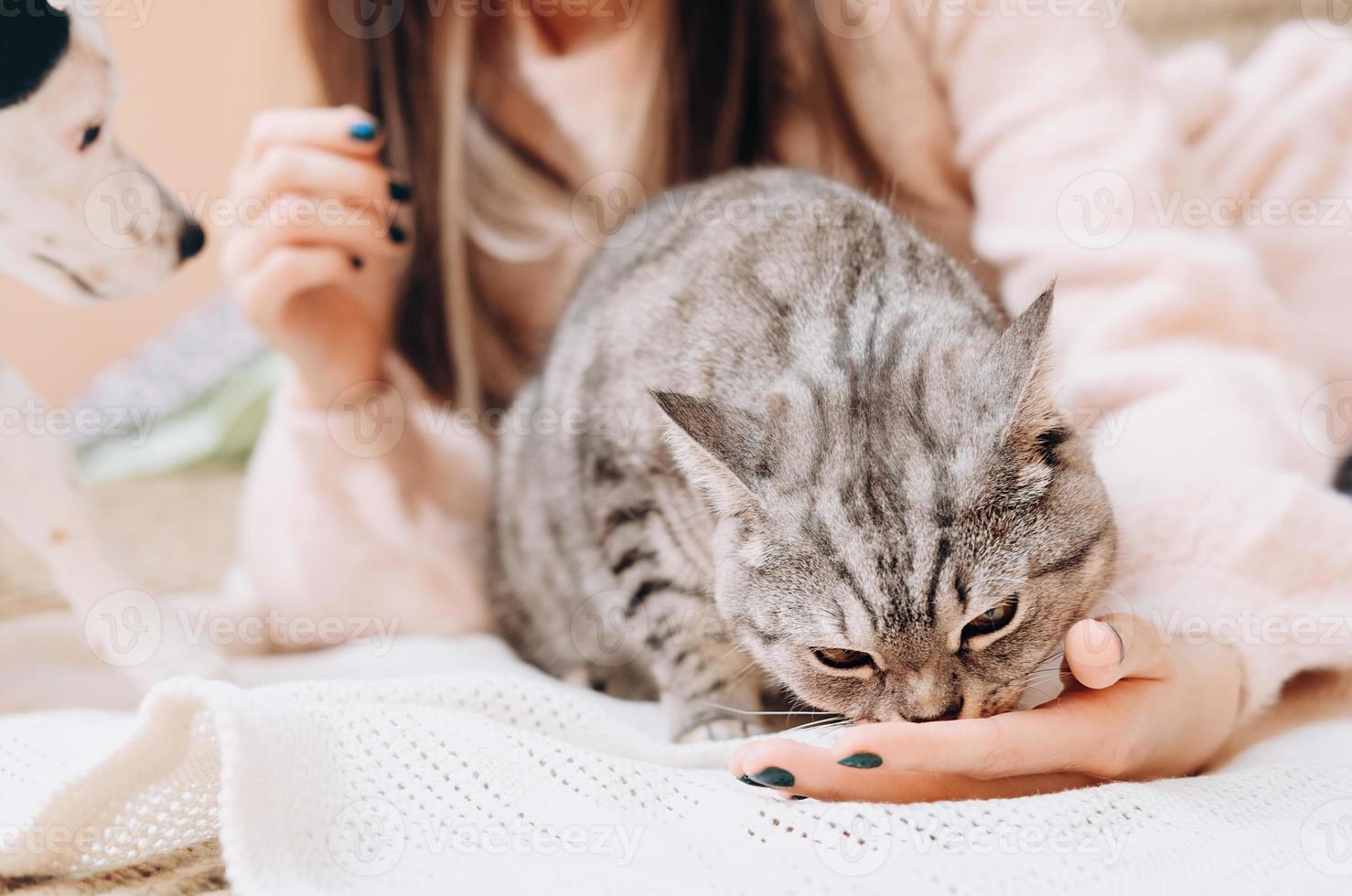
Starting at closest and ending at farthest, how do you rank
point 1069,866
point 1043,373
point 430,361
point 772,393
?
point 1069,866, point 1043,373, point 772,393, point 430,361

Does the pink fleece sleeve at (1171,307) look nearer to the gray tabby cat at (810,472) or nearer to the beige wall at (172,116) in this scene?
the gray tabby cat at (810,472)

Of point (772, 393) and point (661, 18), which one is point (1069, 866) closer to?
point (772, 393)

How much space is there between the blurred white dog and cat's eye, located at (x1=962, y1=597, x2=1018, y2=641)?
843mm

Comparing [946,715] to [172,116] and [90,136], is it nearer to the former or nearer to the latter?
Answer: [90,136]

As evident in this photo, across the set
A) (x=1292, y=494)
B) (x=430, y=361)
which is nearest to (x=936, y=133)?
(x=1292, y=494)

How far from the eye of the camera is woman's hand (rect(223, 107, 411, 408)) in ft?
4.64

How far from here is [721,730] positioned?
1.23m

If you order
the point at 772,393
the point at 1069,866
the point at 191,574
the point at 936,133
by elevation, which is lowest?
the point at 191,574

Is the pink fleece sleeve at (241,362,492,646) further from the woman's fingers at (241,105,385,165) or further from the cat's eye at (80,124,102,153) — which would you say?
the cat's eye at (80,124,102,153)

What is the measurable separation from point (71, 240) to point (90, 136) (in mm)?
112

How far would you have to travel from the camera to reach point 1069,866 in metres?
0.80

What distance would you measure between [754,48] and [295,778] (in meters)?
1.35

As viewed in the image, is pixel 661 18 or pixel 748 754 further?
pixel 661 18

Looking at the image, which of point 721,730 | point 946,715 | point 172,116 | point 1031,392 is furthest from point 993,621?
point 172,116
